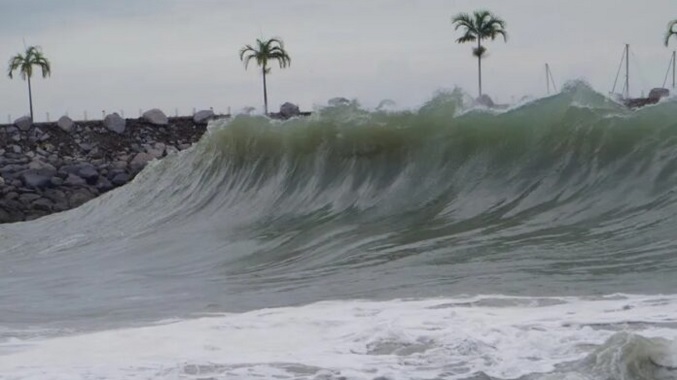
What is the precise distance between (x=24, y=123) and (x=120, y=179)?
1066 centimetres

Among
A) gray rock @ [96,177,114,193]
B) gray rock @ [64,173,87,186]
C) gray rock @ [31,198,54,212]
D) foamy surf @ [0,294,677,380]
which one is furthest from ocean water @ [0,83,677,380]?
gray rock @ [96,177,114,193]

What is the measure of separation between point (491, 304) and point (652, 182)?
4353 millimetres

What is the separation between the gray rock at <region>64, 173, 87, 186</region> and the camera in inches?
1122

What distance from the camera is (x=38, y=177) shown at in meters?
28.6

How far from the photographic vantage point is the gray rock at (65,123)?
38.4 m

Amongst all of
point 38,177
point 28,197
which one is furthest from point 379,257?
point 38,177

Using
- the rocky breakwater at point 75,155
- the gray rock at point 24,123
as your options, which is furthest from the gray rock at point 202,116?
the gray rock at point 24,123

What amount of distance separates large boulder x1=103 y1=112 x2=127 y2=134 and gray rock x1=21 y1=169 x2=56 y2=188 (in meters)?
8.94

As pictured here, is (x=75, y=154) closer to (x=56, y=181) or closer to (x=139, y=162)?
(x=139, y=162)

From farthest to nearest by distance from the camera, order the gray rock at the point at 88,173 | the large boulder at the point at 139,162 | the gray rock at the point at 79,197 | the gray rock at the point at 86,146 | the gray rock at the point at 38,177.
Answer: the gray rock at the point at 86,146, the large boulder at the point at 139,162, the gray rock at the point at 88,173, the gray rock at the point at 38,177, the gray rock at the point at 79,197

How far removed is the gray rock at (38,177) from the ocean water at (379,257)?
961 centimetres

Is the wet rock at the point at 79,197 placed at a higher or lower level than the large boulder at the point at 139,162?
lower

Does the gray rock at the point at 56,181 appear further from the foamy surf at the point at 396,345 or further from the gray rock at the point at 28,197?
the foamy surf at the point at 396,345

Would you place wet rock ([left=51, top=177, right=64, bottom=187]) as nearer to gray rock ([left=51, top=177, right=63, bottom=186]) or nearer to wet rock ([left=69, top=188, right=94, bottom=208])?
gray rock ([left=51, top=177, right=63, bottom=186])
